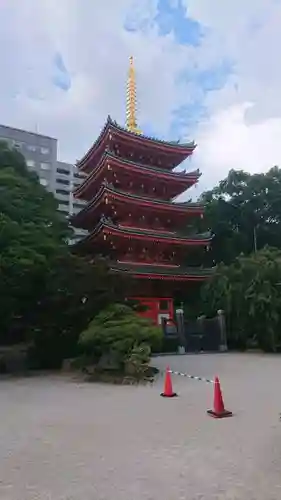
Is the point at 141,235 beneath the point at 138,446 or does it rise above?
above

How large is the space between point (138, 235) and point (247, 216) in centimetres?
1756

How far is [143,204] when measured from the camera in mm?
24531

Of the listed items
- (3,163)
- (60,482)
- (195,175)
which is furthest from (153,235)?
(60,482)

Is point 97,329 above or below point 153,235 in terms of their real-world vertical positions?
below

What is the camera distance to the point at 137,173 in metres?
25.2

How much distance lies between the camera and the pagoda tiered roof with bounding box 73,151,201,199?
78.5ft

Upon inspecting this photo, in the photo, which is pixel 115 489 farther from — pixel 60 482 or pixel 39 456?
pixel 39 456

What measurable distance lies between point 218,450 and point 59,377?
898 centimetres

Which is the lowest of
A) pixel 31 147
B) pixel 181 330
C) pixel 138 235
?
pixel 181 330

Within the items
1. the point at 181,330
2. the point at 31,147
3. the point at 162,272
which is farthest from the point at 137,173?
the point at 31,147

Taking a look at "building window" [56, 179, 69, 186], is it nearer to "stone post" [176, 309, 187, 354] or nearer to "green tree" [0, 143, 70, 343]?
"stone post" [176, 309, 187, 354]

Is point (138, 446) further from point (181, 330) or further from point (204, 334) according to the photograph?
point (204, 334)

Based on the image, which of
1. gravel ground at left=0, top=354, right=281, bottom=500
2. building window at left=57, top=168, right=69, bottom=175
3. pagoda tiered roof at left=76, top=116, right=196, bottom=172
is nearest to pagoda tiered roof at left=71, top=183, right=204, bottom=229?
pagoda tiered roof at left=76, top=116, right=196, bottom=172

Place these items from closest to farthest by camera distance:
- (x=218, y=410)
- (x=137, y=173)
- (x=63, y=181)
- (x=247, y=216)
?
(x=218, y=410), (x=137, y=173), (x=247, y=216), (x=63, y=181)
